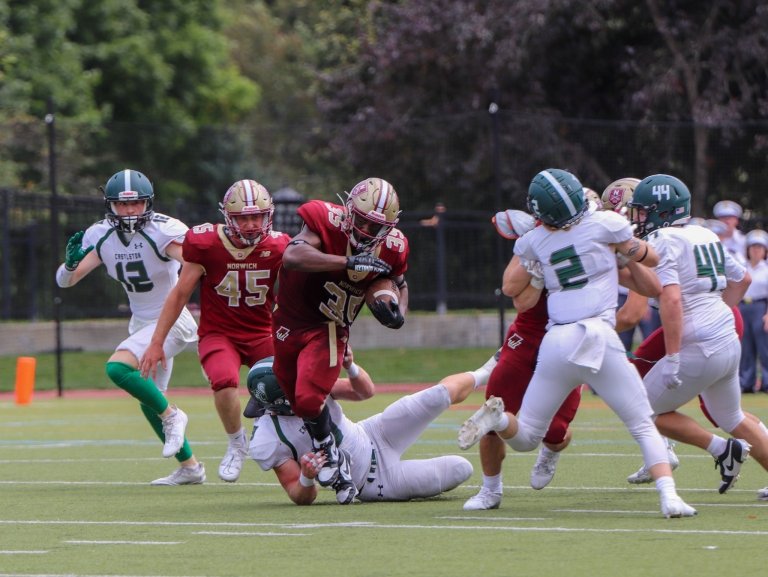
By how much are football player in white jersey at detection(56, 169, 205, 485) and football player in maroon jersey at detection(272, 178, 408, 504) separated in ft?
6.05

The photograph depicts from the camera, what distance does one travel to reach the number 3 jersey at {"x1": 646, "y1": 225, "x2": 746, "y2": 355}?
8.24 metres

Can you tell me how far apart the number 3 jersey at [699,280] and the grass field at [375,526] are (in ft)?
3.00

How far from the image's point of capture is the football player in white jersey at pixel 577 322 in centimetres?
742

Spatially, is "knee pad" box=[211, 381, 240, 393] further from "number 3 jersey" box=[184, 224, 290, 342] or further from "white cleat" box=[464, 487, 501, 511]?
"white cleat" box=[464, 487, 501, 511]

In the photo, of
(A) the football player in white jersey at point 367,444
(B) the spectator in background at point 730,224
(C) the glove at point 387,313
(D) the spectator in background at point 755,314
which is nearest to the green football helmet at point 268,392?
(A) the football player in white jersey at point 367,444

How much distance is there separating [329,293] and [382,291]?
1.39 feet

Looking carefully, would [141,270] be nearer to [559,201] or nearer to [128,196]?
[128,196]

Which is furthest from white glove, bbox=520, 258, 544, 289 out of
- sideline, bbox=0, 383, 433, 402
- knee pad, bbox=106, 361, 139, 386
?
sideline, bbox=0, 383, 433, 402

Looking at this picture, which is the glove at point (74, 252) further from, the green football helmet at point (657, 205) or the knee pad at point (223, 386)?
the green football helmet at point (657, 205)

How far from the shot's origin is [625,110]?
78.2 feet

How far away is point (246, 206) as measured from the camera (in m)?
9.48

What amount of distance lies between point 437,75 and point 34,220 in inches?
311

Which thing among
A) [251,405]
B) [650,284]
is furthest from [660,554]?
[251,405]

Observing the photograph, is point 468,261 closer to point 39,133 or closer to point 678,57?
point 678,57
